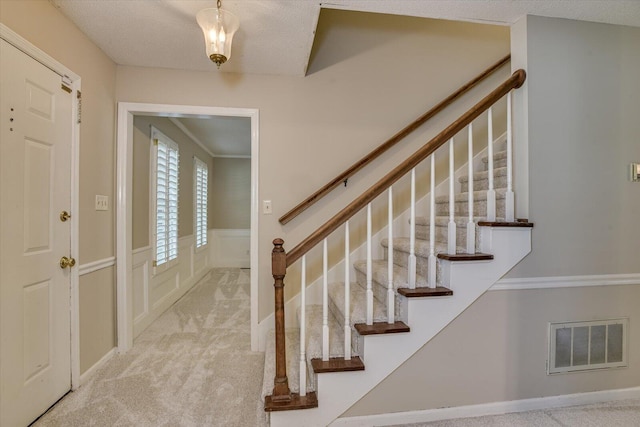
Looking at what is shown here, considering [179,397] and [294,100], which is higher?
[294,100]

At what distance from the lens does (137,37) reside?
79.0 inches

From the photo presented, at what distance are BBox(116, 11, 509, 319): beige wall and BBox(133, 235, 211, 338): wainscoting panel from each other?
1.26m

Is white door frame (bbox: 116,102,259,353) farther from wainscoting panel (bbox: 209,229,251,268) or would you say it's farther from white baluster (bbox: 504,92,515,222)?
wainscoting panel (bbox: 209,229,251,268)

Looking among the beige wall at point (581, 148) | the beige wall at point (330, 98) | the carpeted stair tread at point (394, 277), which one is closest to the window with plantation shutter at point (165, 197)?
the beige wall at point (330, 98)

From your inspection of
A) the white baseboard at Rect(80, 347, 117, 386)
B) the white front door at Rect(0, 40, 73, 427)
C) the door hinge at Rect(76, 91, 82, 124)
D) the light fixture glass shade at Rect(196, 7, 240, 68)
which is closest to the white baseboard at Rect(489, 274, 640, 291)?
the light fixture glass shade at Rect(196, 7, 240, 68)

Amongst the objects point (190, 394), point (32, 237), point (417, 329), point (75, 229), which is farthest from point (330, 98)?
point (190, 394)

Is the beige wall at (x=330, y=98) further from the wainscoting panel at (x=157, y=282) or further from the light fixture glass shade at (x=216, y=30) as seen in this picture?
the wainscoting panel at (x=157, y=282)

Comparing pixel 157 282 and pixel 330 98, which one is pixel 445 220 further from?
pixel 157 282

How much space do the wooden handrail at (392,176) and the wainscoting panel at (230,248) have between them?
483 cm

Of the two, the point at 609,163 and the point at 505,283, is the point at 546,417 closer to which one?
the point at 505,283

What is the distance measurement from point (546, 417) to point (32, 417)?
9.65ft

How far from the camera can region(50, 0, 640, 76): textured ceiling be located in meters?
1.69

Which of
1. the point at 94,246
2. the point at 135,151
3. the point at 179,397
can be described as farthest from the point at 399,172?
the point at 135,151

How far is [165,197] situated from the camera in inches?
135
